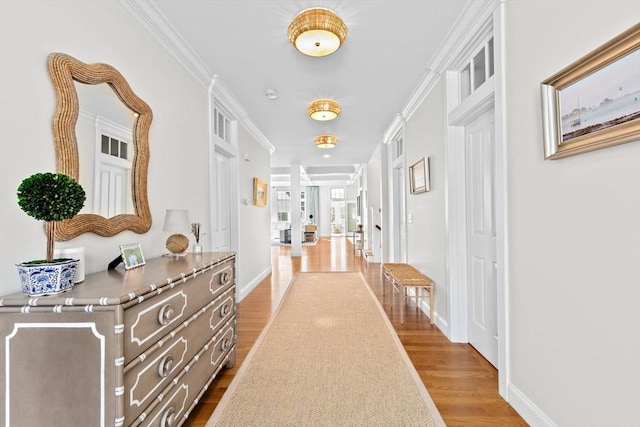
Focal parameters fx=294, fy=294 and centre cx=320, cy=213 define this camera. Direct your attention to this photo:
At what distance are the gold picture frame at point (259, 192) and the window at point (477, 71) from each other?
354cm

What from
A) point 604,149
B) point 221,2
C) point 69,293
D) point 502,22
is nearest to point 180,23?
point 221,2

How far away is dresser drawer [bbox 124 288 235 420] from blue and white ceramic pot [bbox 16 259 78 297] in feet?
1.42

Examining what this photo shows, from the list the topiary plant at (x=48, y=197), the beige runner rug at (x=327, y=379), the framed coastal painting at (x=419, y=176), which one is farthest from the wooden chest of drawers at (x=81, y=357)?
the framed coastal painting at (x=419, y=176)

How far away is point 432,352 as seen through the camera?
2.67m

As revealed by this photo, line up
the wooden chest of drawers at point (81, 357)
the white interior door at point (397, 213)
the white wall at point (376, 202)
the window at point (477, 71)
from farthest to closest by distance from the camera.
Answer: the white wall at point (376, 202)
the white interior door at point (397, 213)
the window at point (477, 71)
the wooden chest of drawers at point (81, 357)

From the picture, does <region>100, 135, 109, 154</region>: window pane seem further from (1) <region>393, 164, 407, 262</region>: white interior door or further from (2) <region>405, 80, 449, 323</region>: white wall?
(1) <region>393, 164, 407, 262</region>: white interior door

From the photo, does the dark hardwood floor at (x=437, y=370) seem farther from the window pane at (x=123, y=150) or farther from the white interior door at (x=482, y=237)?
the window pane at (x=123, y=150)

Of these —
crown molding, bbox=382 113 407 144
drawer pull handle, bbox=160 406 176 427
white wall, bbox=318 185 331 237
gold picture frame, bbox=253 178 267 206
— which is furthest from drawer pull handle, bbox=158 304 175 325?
white wall, bbox=318 185 331 237

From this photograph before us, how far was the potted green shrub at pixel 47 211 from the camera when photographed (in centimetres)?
114

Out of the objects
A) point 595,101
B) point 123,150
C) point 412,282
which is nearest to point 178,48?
point 123,150

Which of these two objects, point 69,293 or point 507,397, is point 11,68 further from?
point 507,397

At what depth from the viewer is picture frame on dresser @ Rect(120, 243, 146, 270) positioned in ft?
5.60

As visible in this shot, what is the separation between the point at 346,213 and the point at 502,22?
13685 mm

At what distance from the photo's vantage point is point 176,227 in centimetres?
217
